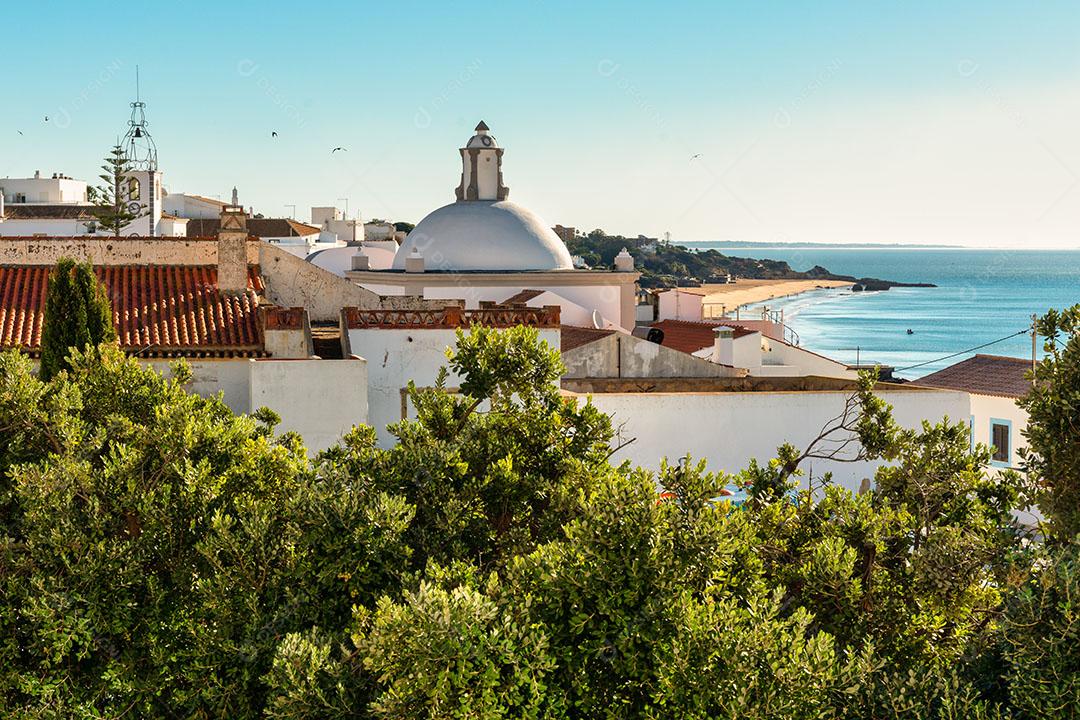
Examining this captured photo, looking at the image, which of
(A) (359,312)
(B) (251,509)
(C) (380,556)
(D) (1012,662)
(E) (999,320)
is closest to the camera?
(D) (1012,662)

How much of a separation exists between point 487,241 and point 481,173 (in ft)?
10.7

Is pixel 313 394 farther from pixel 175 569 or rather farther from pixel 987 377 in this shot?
pixel 987 377

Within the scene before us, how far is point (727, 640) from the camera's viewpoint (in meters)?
7.43

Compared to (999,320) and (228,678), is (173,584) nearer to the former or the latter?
(228,678)

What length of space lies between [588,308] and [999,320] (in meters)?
108

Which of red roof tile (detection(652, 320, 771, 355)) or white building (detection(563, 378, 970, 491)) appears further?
red roof tile (detection(652, 320, 771, 355))

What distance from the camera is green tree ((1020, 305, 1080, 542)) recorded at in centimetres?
873

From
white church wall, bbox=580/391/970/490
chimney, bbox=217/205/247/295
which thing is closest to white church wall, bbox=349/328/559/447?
white church wall, bbox=580/391/970/490

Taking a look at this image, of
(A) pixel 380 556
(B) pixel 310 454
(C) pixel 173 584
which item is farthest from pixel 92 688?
(B) pixel 310 454

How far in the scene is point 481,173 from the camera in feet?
129

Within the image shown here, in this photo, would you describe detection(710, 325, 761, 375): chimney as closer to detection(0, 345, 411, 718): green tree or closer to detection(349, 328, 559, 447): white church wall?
detection(349, 328, 559, 447): white church wall

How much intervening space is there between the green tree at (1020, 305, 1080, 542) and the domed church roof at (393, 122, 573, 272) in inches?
1105

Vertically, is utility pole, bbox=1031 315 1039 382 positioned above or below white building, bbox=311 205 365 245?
below

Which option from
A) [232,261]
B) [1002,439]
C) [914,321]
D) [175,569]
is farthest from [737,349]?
[914,321]
